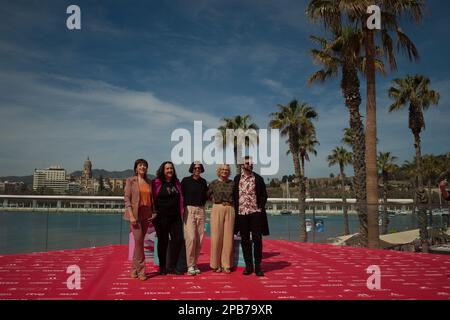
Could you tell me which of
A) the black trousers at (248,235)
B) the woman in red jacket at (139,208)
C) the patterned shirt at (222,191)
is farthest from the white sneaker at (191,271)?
the patterned shirt at (222,191)

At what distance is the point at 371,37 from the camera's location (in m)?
11.4

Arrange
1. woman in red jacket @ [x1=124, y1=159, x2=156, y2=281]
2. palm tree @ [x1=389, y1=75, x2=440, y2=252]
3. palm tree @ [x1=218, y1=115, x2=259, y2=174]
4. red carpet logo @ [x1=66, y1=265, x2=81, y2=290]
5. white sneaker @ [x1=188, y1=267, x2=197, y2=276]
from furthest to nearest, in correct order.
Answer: palm tree @ [x1=218, y1=115, x2=259, y2=174] → palm tree @ [x1=389, y1=75, x2=440, y2=252] → white sneaker @ [x1=188, y1=267, x2=197, y2=276] → woman in red jacket @ [x1=124, y1=159, x2=156, y2=281] → red carpet logo @ [x1=66, y1=265, x2=81, y2=290]

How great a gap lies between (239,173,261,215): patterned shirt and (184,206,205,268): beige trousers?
64 cm

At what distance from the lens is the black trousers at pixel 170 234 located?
529cm

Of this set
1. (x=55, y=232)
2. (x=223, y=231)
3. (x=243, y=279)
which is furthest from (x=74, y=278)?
(x=55, y=232)

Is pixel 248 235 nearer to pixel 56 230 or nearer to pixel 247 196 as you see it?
pixel 247 196

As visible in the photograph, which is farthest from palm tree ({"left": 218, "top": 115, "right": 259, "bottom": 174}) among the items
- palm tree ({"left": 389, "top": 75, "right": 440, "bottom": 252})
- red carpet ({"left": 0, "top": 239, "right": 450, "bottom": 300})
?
red carpet ({"left": 0, "top": 239, "right": 450, "bottom": 300})

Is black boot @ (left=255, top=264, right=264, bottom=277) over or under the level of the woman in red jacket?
under

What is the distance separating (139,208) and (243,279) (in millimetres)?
1777

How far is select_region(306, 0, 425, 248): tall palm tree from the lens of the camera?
35.5ft

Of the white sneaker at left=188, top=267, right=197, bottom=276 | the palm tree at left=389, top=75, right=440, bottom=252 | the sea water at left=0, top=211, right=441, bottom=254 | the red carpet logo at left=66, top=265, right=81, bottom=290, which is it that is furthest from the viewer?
the palm tree at left=389, top=75, right=440, bottom=252

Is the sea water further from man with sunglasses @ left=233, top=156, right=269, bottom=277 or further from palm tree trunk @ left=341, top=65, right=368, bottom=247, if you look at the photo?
palm tree trunk @ left=341, top=65, right=368, bottom=247

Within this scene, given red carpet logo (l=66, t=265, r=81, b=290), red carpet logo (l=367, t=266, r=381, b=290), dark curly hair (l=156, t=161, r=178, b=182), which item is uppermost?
dark curly hair (l=156, t=161, r=178, b=182)

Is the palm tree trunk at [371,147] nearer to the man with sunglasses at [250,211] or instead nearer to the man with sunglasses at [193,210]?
the man with sunglasses at [250,211]
